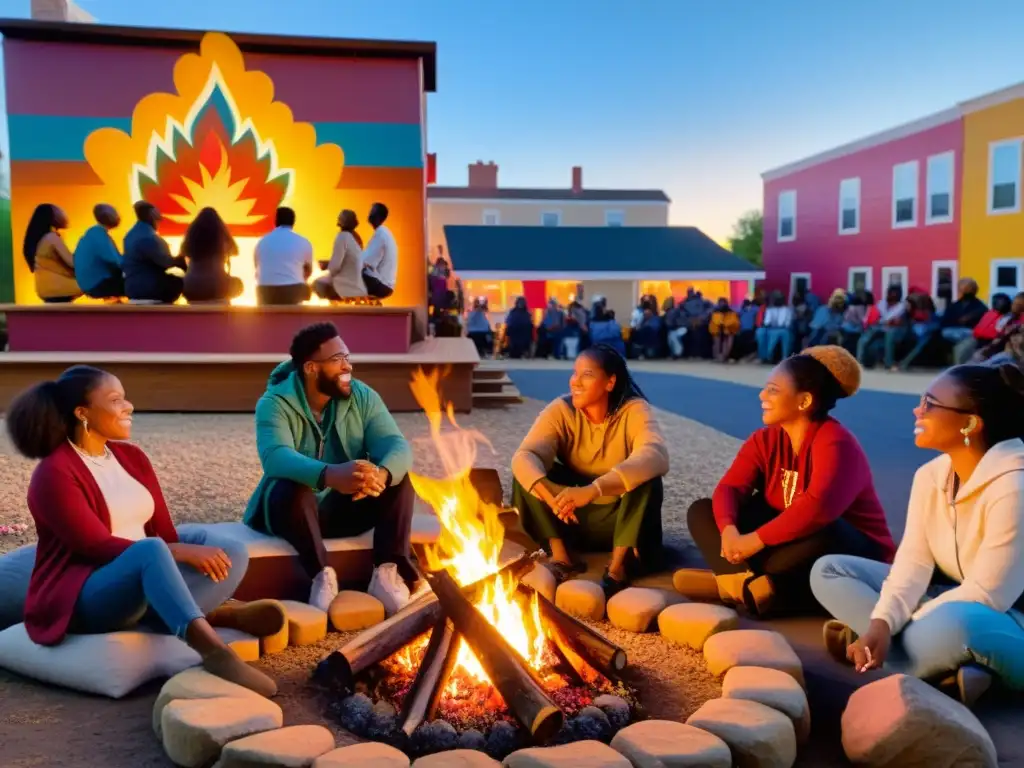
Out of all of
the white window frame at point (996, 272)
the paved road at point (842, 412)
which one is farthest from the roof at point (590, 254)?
the paved road at point (842, 412)

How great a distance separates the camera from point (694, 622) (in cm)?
371

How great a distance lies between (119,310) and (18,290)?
2207 mm

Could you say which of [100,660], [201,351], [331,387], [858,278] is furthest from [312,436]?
[858,278]

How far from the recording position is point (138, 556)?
3.20 metres

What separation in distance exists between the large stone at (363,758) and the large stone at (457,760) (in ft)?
0.19

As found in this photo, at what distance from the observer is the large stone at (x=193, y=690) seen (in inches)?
116

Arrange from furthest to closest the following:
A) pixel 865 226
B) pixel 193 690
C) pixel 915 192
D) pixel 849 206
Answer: pixel 849 206, pixel 865 226, pixel 915 192, pixel 193 690

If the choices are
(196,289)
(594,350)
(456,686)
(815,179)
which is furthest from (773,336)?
(456,686)

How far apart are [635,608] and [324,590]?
4.29ft

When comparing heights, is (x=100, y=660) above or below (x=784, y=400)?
below

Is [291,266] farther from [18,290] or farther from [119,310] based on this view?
[18,290]

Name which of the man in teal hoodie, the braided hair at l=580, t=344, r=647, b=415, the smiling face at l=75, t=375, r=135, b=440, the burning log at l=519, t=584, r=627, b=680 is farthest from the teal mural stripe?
the burning log at l=519, t=584, r=627, b=680

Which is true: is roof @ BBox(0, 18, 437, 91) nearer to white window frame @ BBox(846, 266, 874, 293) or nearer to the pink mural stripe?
the pink mural stripe

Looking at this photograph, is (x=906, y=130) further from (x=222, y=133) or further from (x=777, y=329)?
(x=222, y=133)
